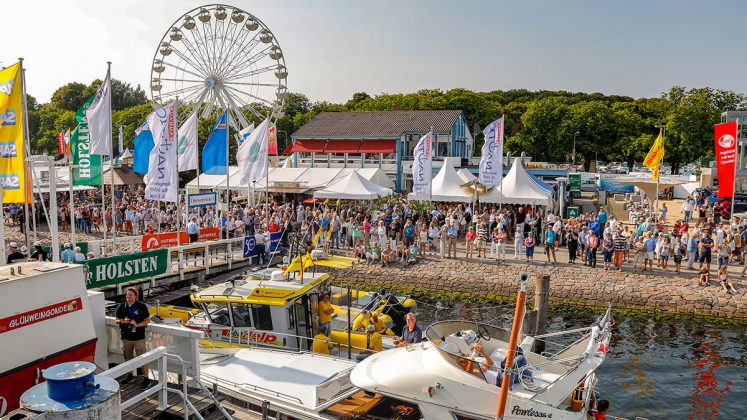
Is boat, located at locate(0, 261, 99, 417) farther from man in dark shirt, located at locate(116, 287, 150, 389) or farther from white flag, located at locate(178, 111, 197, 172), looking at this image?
white flag, located at locate(178, 111, 197, 172)

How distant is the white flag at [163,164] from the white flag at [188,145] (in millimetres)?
2235

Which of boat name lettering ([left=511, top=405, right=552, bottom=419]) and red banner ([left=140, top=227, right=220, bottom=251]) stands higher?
red banner ([left=140, top=227, right=220, bottom=251])

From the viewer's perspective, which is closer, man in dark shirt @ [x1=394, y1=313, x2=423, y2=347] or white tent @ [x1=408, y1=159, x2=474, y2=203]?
man in dark shirt @ [x1=394, y1=313, x2=423, y2=347]

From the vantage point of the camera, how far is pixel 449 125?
53.1m

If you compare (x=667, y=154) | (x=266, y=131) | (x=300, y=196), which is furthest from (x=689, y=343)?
(x=667, y=154)

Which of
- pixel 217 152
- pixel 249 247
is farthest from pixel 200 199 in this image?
pixel 217 152

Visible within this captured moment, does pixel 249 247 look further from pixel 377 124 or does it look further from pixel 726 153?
pixel 377 124

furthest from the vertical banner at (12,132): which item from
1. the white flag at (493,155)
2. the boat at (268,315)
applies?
the white flag at (493,155)

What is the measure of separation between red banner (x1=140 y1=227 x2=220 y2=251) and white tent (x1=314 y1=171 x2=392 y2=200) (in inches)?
336

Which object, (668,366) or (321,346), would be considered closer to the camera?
(321,346)

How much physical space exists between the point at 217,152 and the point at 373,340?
15180 mm

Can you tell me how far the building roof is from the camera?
51.6m

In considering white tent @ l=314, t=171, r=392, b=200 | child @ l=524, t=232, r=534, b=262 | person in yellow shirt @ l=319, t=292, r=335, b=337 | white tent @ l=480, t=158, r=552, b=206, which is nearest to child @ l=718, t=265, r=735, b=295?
child @ l=524, t=232, r=534, b=262

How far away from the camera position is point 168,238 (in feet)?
74.4
